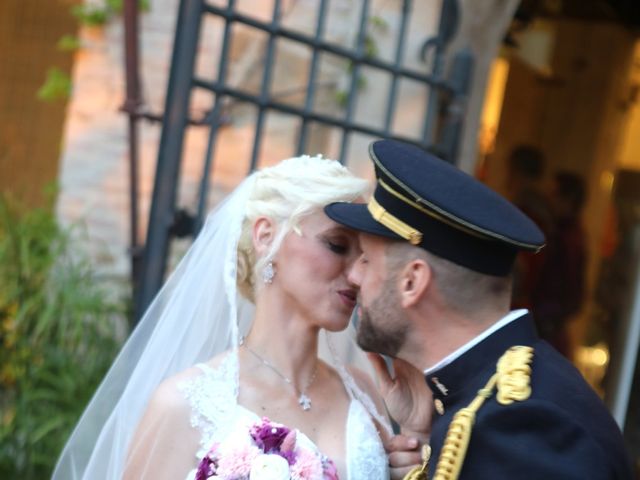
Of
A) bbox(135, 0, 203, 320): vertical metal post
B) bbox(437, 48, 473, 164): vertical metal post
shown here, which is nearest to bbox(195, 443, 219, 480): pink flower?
bbox(135, 0, 203, 320): vertical metal post

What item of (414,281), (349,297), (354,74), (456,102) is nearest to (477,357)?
(414,281)

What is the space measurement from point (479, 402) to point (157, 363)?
1.12 metres

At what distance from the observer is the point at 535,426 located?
7.15ft

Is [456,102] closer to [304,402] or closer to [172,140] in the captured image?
[172,140]

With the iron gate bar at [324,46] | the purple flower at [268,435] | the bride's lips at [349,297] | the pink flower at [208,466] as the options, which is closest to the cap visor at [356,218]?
the bride's lips at [349,297]

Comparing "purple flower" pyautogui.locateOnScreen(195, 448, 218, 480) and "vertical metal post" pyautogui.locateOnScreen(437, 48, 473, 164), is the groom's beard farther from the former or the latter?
"vertical metal post" pyautogui.locateOnScreen(437, 48, 473, 164)

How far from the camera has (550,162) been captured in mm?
8719

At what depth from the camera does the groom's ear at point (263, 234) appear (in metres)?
3.07

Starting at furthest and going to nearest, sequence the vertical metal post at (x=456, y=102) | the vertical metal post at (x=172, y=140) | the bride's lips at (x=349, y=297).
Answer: the vertical metal post at (x=456, y=102), the vertical metal post at (x=172, y=140), the bride's lips at (x=349, y=297)

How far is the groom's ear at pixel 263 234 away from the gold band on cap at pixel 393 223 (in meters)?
0.49

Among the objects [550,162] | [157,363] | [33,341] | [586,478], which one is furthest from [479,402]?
[550,162]

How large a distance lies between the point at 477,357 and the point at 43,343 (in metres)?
2.87

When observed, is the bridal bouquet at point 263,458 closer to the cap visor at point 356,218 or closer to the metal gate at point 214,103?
the cap visor at point 356,218

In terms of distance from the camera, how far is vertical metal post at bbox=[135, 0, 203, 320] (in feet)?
13.0
